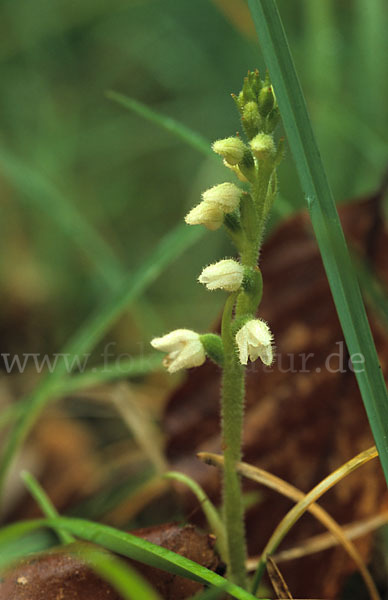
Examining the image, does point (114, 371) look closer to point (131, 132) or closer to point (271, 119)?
point (271, 119)

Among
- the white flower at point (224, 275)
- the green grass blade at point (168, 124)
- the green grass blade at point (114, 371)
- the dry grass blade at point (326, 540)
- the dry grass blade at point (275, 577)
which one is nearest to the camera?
the white flower at point (224, 275)

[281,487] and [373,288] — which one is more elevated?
[373,288]

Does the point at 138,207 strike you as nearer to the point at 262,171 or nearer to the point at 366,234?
Result: the point at 366,234

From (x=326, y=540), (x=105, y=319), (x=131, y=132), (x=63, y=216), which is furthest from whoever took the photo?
(x=131, y=132)

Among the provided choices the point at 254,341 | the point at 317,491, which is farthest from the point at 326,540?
the point at 254,341

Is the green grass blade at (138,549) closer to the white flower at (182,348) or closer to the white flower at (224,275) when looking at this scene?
the white flower at (182,348)

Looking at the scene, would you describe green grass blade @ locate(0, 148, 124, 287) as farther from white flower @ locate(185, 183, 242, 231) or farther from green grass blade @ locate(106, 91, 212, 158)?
white flower @ locate(185, 183, 242, 231)

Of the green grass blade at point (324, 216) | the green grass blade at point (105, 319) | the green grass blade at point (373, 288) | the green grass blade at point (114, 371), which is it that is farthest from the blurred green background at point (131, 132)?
the green grass blade at point (324, 216)

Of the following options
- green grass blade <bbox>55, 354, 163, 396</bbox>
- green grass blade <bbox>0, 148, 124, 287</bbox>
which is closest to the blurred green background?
green grass blade <bbox>0, 148, 124, 287</bbox>
